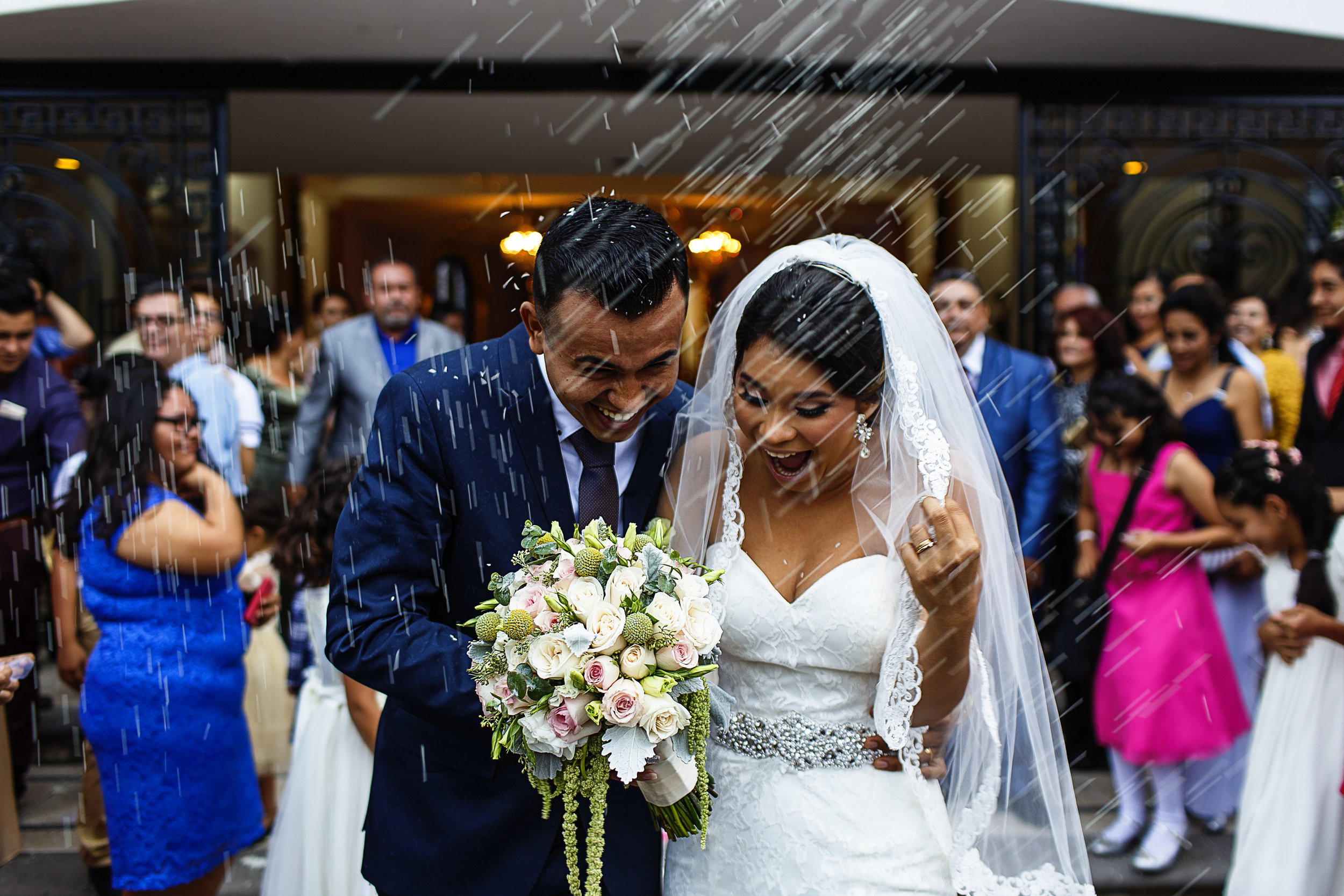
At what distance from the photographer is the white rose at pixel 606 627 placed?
1.94 meters

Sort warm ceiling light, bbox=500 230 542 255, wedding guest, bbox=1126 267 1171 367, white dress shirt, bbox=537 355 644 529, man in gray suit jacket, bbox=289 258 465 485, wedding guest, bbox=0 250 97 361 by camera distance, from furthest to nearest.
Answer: warm ceiling light, bbox=500 230 542 255 → wedding guest, bbox=1126 267 1171 367 → wedding guest, bbox=0 250 97 361 → man in gray suit jacket, bbox=289 258 465 485 → white dress shirt, bbox=537 355 644 529

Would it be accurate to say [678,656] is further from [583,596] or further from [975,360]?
[975,360]

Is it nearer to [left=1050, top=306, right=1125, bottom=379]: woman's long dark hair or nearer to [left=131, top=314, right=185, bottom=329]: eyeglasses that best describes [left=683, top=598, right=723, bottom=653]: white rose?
[left=1050, top=306, right=1125, bottom=379]: woman's long dark hair

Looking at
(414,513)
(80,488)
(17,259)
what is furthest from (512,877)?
(17,259)

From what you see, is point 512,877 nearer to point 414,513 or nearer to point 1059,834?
point 414,513

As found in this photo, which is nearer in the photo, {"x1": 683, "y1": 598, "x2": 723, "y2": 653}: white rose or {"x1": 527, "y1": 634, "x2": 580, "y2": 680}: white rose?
{"x1": 527, "y1": 634, "x2": 580, "y2": 680}: white rose

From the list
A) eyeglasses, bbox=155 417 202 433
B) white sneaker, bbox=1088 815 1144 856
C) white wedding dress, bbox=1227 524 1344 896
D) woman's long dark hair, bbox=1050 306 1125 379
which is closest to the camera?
white wedding dress, bbox=1227 524 1344 896

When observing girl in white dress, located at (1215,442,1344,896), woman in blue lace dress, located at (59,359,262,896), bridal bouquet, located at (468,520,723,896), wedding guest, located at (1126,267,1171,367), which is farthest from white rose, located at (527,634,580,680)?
wedding guest, located at (1126,267,1171,367)

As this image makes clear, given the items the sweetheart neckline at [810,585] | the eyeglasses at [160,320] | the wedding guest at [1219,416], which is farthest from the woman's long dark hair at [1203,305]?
the eyeglasses at [160,320]

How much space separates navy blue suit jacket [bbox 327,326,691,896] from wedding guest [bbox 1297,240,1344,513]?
3.82m

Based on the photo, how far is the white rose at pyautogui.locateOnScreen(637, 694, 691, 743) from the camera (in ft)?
6.33

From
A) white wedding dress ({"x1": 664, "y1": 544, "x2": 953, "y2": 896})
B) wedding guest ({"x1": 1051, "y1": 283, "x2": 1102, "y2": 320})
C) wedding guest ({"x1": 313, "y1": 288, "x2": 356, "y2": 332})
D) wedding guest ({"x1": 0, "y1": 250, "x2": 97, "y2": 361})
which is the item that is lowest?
white wedding dress ({"x1": 664, "y1": 544, "x2": 953, "y2": 896})

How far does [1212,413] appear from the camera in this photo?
5191 mm

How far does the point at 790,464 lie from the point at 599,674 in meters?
0.83
